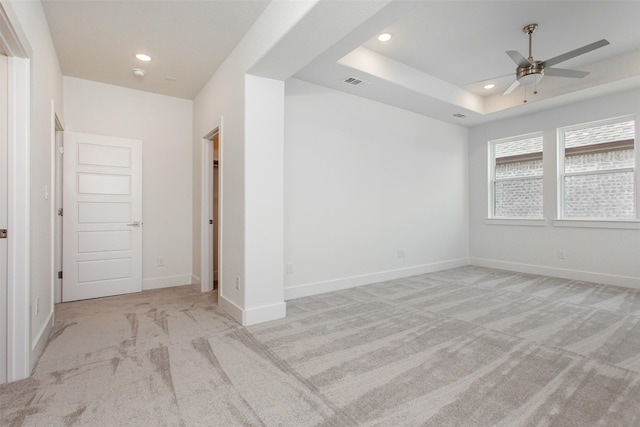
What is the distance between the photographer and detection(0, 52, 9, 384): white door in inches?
74.8

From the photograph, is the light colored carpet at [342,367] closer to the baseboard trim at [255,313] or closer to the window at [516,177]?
the baseboard trim at [255,313]

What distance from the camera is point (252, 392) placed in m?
1.82

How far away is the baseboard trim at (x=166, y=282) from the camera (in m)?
4.26

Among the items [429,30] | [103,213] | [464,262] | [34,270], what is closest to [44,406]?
[34,270]

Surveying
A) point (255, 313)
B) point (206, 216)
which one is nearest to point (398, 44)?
point (206, 216)

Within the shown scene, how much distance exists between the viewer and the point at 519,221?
5.37 m

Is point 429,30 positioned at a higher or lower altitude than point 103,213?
higher

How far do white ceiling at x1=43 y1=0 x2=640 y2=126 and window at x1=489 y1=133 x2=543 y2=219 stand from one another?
2.92 ft

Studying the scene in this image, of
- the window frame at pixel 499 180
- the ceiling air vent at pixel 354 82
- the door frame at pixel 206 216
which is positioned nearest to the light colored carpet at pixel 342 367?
the door frame at pixel 206 216

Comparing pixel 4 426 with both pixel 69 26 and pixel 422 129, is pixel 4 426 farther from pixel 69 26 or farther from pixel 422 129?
pixel 422 129

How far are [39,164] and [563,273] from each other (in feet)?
21.8

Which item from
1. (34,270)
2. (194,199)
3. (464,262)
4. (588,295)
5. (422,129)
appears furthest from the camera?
(464,262)

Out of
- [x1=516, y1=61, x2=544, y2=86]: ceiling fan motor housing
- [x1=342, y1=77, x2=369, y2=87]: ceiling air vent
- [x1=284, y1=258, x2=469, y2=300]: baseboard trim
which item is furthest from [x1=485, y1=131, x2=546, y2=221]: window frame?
[x1=342, y1=77, x2=369, y2=87]: ceiling air vent

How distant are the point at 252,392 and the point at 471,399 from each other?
127 cm
